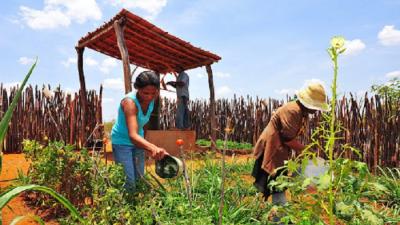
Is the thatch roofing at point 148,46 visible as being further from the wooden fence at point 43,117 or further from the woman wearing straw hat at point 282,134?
the woman wearing straw hat at point 282,134

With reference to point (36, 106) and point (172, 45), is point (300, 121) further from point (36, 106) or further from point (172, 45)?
point (36, 106)

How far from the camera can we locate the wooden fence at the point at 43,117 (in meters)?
9.87

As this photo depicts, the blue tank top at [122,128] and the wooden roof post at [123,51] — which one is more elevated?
the wooden roof post at [123,51]

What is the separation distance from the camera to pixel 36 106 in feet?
33.1

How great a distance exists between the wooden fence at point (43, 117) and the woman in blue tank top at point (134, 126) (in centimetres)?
665

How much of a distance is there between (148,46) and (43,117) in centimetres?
351

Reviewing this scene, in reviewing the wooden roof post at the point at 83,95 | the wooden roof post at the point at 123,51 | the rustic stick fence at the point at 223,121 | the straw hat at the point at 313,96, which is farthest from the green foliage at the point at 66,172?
the wooden roof post at the point at 83,95

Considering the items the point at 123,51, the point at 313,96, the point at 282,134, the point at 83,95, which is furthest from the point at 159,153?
the point at 83,95

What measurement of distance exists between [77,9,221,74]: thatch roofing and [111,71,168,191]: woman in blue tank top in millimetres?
4115

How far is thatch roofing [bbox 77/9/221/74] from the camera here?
752 centimetres

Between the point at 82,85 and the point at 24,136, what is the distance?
7.00ft

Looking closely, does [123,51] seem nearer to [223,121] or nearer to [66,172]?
[66,172]

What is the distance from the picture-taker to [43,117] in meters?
10.1

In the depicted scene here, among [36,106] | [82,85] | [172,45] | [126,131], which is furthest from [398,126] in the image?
[36,106]
